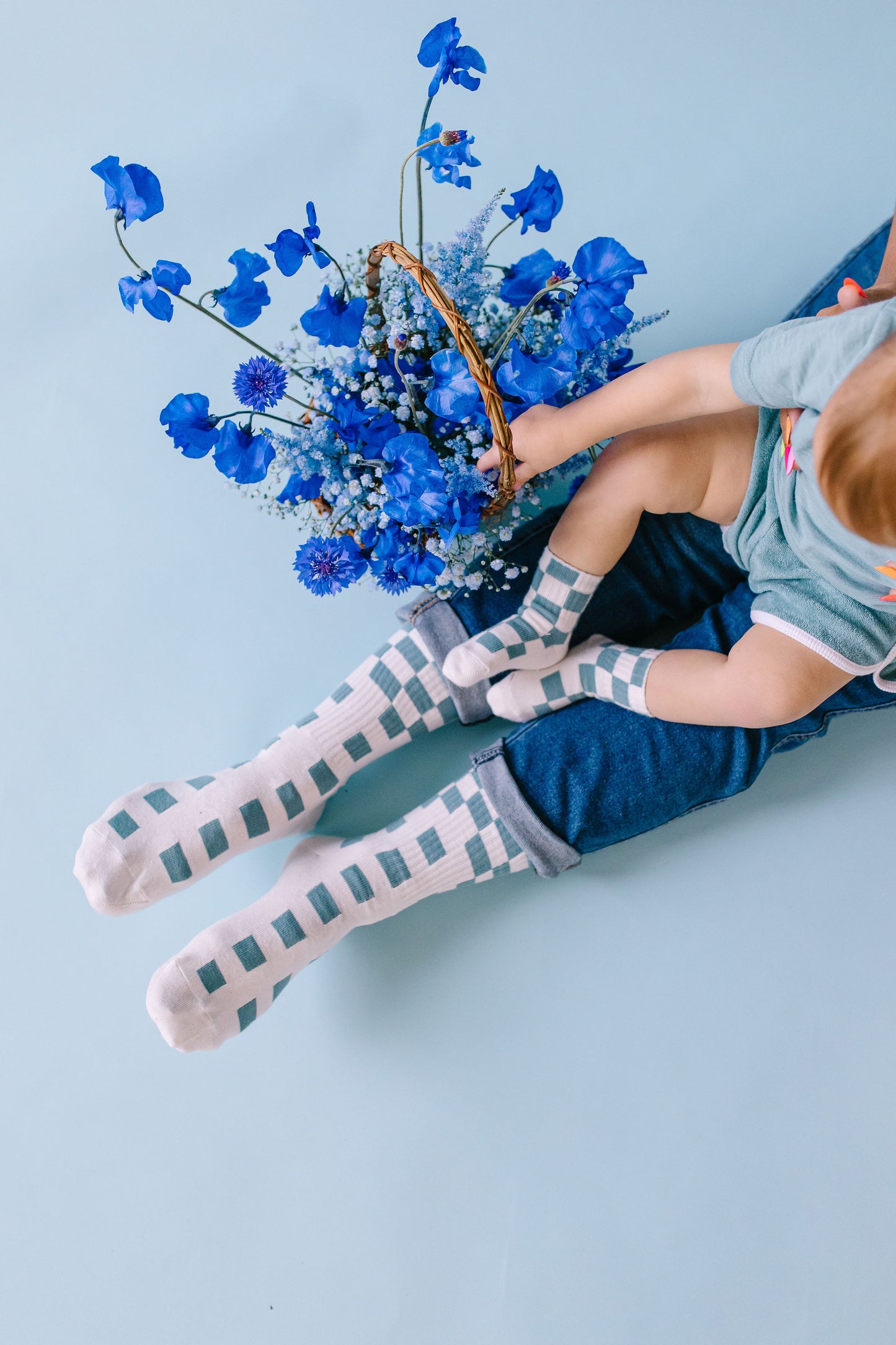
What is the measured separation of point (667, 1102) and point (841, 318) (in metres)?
0.81

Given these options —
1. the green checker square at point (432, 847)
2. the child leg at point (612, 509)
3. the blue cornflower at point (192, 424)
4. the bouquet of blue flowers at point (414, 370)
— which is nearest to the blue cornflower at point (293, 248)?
the bouquet of blue flowers at point (414, 370)

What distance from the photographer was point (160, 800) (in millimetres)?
1011

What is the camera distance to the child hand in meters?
0.88

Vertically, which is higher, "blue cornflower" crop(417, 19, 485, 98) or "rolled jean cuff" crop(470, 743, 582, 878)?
"blue cornflower" crop(417, 19, 485, 98)

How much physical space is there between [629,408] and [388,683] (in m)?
0.38

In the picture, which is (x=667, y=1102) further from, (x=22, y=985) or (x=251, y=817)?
(x=22, y=985)

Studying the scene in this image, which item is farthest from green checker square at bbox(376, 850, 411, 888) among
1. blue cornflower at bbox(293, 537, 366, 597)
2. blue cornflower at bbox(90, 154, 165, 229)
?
blue cornflower at bbox(90, 154, 165, 229)

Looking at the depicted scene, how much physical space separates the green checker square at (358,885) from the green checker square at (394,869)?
0.02 m

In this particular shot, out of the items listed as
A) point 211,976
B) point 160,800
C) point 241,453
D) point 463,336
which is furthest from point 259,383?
point 211,976

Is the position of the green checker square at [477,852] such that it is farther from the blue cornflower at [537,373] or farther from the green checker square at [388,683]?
the blue cornflower at [537,373]

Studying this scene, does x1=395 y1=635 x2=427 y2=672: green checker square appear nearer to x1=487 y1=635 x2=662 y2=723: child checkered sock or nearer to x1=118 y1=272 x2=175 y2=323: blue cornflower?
x1=487 y1=635 x2=662 y2=723: child checkered sock

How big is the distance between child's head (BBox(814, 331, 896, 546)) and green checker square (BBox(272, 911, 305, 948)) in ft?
2.11

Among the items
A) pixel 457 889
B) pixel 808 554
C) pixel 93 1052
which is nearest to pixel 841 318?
pixel 808 554

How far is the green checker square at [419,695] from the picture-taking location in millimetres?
1048
